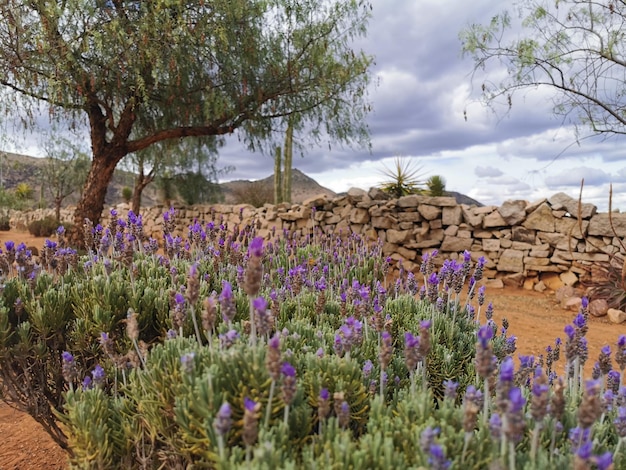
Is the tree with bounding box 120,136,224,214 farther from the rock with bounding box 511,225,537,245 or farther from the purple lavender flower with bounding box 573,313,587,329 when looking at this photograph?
the purple lavender flower with bounding box 573,313,587,329

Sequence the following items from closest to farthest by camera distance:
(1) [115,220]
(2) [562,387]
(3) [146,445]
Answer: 1. (2) [562,387]
2. (3) [146,445]
3. (1) [115,220]

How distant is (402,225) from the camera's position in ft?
36.7

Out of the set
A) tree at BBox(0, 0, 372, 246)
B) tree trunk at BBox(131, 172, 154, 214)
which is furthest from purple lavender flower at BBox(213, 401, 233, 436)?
tree trunk at BBox(131, 172, 154, 214)

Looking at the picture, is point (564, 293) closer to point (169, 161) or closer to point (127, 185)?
point (169, 161)

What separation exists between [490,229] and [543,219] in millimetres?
1098

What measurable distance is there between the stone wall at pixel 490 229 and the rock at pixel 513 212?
2 centimetres

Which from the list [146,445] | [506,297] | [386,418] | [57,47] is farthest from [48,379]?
[506,297]

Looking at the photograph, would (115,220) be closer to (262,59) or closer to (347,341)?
(347,341)

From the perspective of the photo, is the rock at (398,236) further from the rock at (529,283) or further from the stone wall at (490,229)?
the rock at (529,283)

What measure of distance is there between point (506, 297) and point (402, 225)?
288 cm

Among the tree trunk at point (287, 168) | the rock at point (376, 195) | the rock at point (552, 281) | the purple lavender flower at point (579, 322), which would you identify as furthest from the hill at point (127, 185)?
the purple lavender flower at point (579, 322)

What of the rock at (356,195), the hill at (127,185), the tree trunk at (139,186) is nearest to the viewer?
the rock at (356,195)

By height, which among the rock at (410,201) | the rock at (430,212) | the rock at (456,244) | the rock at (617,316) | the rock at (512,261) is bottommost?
the rock at (617,316)

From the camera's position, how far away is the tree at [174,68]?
846 cm
